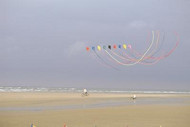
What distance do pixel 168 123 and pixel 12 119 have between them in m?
8.55

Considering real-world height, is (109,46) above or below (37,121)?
above

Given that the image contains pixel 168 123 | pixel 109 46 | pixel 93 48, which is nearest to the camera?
pixel 168 123

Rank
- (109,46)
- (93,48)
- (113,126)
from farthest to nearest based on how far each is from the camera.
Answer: (93,48)
(109,46)
(113,126)

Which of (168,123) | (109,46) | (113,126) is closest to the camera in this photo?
(113,126)

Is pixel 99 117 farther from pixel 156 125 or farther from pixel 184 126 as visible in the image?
pixel 184 126

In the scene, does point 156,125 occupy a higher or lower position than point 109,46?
lower

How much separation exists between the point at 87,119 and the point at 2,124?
4.67m

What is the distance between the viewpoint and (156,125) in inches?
573

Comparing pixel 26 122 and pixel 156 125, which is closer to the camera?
pixel 156 125

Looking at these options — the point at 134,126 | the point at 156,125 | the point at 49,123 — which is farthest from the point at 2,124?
the point at 156,125

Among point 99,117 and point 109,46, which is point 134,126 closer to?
point 99,117

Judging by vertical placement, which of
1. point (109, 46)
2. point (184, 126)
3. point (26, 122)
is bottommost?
point (184, 126)

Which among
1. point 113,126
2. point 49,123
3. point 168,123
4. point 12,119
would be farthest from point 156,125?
point 12,119

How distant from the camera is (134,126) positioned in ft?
46.6
